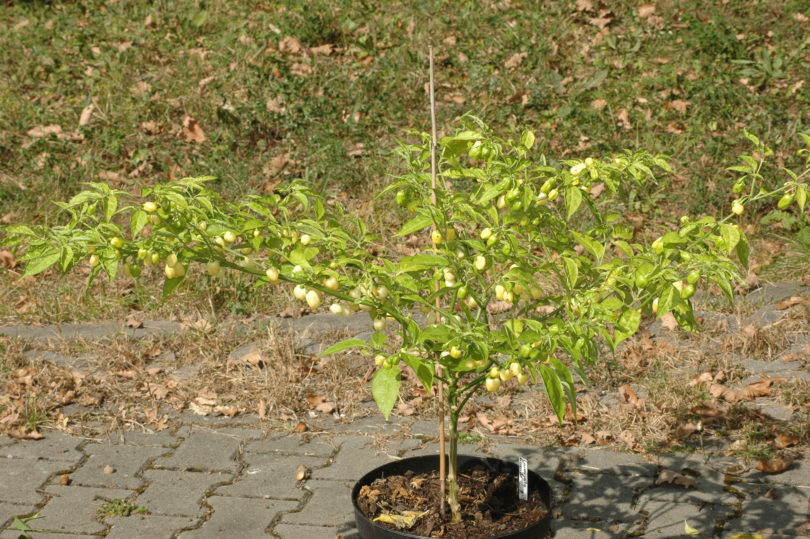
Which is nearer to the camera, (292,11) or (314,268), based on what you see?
(314,268)

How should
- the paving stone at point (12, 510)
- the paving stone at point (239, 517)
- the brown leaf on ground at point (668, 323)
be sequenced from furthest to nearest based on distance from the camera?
1. the brown leaf on ground at point (668, 323)
2. the paving stone at point (12, 510)
3. the paving stone at point (239, 517)

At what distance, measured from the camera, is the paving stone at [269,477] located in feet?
13.3

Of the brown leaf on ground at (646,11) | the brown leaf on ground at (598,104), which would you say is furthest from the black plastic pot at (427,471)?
the brown leaf on ground at (646,11)

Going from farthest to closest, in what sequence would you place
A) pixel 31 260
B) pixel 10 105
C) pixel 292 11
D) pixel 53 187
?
1. pixel 292 11
2. pixel 10 105
3. pixel 53 187
4. pixel 31 260

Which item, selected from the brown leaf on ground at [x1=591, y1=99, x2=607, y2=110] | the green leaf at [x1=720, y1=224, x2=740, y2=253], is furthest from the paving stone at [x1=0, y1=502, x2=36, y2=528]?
the brown leaf on ground at [x1=591, y1=99, x2=607, y2=110]

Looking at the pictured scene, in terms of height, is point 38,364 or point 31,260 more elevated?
point 31,260

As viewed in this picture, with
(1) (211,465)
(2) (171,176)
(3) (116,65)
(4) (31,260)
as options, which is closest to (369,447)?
(1) (211,465)

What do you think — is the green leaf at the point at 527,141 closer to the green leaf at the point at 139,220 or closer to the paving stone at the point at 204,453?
the green leaf at the point at 139,220

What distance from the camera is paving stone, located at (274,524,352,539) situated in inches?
145

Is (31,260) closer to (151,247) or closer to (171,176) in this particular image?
(151,247)

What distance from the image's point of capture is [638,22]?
28.6 ft

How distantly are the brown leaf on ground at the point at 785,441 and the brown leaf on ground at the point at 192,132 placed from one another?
17.8 feet

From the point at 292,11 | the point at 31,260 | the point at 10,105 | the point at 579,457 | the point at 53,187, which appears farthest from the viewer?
the point at 292,11

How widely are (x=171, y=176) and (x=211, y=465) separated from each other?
12.7 feet
